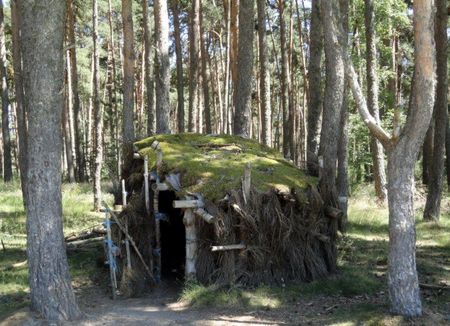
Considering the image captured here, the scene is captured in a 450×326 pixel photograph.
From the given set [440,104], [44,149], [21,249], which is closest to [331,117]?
[440,104]

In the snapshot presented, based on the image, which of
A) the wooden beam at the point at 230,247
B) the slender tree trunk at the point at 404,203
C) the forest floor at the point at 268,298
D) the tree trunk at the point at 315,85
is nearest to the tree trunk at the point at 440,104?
the forest floor at the point at 268,298

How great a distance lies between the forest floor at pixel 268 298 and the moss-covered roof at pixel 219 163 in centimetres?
179

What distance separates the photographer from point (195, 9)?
Answer: 65.1 feet

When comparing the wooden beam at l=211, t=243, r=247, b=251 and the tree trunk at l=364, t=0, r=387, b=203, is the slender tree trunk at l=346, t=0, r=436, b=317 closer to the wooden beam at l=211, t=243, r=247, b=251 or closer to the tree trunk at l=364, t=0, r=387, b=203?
the wooden beam at l=211, t=243, r=247, b=251

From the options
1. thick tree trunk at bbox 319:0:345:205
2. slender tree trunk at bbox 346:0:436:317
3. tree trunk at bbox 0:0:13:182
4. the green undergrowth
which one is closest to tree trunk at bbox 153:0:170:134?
the green undergrowth

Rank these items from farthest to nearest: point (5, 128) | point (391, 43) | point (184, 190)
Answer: point (391, 43), point (5, 128), point (184, 190)

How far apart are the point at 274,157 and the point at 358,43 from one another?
13394 millimetres

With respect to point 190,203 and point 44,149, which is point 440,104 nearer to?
point 190,203

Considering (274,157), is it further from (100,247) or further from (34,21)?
(34,21)

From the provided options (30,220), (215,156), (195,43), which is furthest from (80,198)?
(30,220)

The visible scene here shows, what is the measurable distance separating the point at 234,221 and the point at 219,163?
163 centimetres

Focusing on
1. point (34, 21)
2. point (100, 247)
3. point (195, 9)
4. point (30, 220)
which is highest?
point (195, 9)

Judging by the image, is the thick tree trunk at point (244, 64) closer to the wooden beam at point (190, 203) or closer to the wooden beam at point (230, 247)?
the wooden beam at point (190, 203)

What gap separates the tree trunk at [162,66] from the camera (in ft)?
45.6
